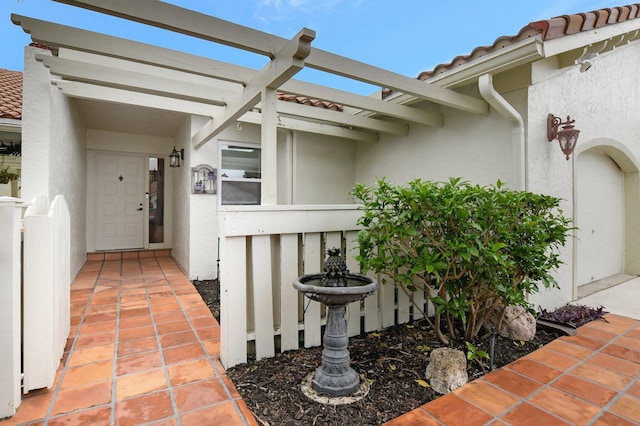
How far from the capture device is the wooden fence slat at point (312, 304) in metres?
2.95

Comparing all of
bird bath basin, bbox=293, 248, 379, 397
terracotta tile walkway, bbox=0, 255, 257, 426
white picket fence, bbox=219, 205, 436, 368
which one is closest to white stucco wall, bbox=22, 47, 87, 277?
terracotta tile walkway, bbox=0, 255, 257, 426

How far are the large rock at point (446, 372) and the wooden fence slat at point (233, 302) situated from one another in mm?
1458

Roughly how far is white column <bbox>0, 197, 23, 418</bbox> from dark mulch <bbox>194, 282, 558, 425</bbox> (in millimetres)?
1288

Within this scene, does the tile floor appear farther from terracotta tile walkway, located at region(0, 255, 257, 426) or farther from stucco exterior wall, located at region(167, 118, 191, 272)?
stucco exterior wall, located at region(167, 118, 191, 272)

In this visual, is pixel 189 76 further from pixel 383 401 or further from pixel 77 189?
pixel 383 401

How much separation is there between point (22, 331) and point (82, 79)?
2.61 metres

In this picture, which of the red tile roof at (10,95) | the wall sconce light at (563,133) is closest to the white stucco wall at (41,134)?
the red tile roof at (10,95)

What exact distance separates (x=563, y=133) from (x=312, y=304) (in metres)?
3.58

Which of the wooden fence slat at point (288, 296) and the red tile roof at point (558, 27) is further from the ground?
the red tile roof at point (558, 27)

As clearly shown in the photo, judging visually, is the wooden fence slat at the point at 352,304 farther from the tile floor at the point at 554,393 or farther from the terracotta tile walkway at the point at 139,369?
the terracotta tile walkway at the point at 139,369

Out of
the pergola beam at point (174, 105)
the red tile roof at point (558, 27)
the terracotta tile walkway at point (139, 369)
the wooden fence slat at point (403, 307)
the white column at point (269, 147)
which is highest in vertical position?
the red tile roof at point (558, 27)

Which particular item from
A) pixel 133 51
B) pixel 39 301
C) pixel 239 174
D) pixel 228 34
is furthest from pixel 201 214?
pixel 228 34

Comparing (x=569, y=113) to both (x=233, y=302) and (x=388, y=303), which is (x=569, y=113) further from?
(x=233, y=302)

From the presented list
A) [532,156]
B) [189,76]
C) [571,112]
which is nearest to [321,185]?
[189,76]
